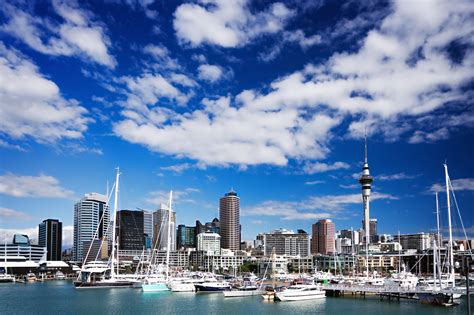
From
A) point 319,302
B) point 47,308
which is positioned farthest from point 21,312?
point 319,302

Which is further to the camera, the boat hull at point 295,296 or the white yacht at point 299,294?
the white yacht at point 299,294

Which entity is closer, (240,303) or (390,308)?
(390,308)

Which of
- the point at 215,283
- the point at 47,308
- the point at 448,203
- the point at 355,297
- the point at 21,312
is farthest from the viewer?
the point at 215,283

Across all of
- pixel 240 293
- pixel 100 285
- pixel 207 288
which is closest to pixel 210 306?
pixel 240 293

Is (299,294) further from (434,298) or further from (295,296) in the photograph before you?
(434,298)

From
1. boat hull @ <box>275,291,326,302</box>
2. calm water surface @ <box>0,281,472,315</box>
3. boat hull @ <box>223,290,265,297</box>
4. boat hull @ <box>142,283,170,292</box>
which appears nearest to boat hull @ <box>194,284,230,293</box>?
boat hull @ <box>142,283,170,292</box>

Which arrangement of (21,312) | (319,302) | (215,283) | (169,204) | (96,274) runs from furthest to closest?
(96,274) < (169,204) < (215,283) < (319,302) < (21,312)

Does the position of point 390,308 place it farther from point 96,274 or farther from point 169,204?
point 96,274

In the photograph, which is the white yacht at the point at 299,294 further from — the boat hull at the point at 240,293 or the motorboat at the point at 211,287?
the motorboat at the point at 211,287

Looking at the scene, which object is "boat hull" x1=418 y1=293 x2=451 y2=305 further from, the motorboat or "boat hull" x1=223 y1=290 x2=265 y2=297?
the motorboat

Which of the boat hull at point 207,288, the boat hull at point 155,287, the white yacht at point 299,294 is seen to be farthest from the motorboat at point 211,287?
the white yacht at point 299,294

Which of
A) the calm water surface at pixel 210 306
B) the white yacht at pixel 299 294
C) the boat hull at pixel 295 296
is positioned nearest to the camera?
the calm water surface at pixel 210 306

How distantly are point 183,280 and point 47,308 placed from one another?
40495 millimetres

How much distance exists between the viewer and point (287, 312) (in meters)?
63.1
